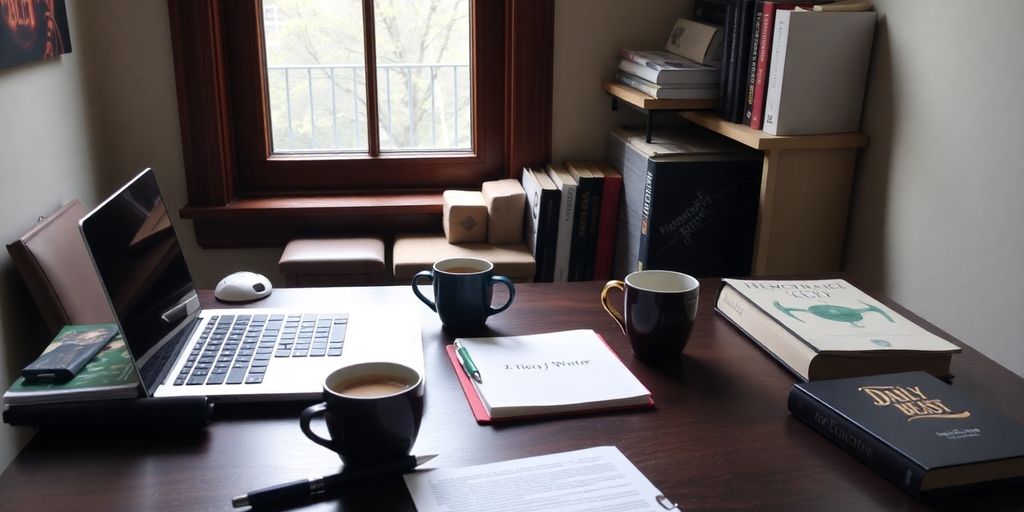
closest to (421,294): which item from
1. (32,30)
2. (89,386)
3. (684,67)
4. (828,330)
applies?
(89,386)

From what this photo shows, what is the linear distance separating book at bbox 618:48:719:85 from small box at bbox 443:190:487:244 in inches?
23.0

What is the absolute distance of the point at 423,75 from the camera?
8.83 ft

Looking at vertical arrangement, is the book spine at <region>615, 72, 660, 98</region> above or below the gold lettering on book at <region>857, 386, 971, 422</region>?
above

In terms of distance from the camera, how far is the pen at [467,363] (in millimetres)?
1055

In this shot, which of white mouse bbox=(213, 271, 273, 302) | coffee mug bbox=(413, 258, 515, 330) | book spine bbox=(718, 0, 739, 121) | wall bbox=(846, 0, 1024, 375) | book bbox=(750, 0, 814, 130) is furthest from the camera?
book spine bbox=(718, 0, 739, 121)

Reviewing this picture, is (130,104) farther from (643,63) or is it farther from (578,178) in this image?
(643,63)

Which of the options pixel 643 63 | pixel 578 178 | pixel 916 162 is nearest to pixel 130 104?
pixel 578 178

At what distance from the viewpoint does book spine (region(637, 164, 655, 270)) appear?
6.75ft

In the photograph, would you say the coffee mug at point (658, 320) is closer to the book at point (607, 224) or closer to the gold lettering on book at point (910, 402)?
the gold lettering on book at point (910, 402)

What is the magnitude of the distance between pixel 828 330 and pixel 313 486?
696 mm

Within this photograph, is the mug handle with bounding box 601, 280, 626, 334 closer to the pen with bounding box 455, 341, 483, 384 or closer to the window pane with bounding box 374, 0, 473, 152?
the pen with bounding box 455, 341, 483, 384

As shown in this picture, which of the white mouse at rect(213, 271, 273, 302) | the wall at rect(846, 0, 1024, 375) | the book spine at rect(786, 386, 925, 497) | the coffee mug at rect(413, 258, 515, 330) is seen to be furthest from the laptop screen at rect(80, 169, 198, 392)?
the wall at rect(846, 0, 1024, 375)

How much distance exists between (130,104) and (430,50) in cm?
90

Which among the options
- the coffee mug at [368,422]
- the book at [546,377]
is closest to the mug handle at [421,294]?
the book at [546,377]
